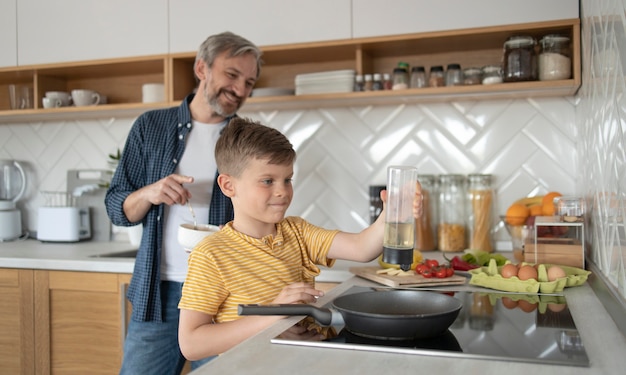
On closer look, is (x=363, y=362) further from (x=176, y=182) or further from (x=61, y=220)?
(x=61, y=220)

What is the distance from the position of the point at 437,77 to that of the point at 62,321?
1.74 meters

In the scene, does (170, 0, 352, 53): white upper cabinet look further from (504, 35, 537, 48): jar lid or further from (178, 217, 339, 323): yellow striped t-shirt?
(178, 217, 339, 323): yellow striped t-shirt

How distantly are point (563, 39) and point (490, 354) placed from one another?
1665 millimetres

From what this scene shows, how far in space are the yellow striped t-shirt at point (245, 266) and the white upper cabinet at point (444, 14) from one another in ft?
3.82

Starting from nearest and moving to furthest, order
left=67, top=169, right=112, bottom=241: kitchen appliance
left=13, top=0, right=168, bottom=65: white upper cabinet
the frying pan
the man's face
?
1. the frying pan
2. the man's face
3. left=13, top=0, right=168, bottom=65: white upper cabinet
4. left=67, top=169, right=112, bottom=241: kitchen appliance

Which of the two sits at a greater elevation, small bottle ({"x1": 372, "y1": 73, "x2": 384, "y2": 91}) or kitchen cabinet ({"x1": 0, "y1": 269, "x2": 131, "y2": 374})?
small bottle ({"x1": 372, "y1": 73, "x2": 384, "y2": 91})

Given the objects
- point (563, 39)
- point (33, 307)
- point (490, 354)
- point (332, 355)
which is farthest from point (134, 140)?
point (563, 39)

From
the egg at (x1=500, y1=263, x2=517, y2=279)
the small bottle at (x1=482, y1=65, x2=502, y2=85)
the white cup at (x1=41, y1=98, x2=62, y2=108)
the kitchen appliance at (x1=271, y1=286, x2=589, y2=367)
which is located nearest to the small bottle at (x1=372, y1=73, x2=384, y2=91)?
the small bottle at (x1=482, y1=65, x2=502, y2=85)

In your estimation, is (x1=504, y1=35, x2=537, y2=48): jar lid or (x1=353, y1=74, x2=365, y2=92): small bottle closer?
(x1=504, y1=35, x2=537, y2=48): jar lid

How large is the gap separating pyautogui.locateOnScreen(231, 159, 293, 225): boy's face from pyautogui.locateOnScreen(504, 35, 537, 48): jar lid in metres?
1.33

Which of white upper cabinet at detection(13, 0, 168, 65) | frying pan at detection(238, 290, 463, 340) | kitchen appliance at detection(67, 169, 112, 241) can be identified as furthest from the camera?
kitchen appliance at detection(67, 169, 112, 241)

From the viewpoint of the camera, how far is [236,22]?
2.51 meters

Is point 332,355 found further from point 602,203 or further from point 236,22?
point 236,22

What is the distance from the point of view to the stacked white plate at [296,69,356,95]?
2434mm
